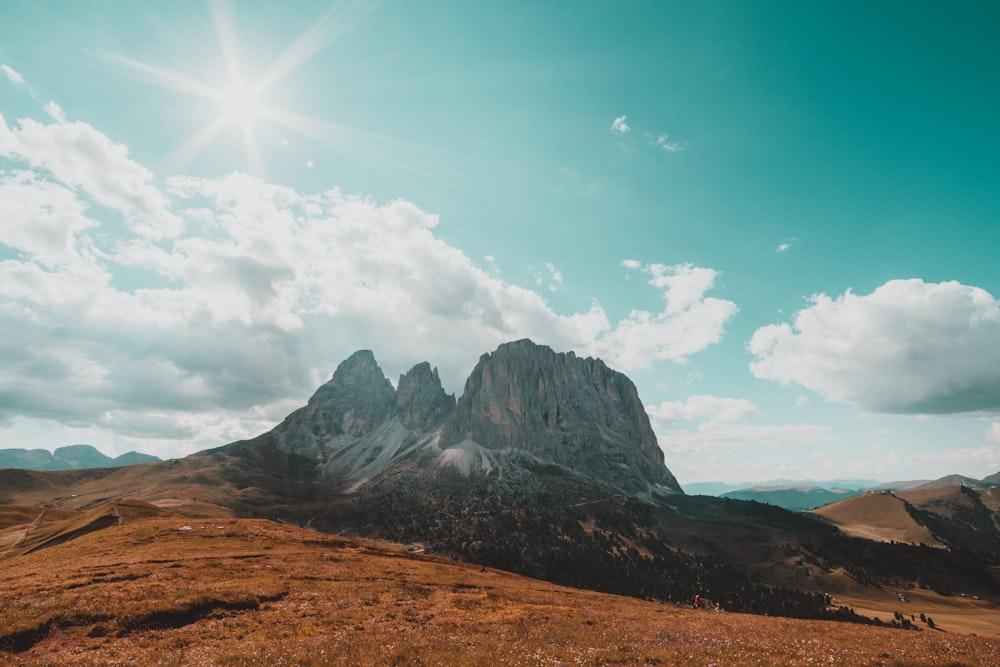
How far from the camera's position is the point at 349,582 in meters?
50.1

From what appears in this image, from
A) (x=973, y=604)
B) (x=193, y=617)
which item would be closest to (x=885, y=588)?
(x=973, y=604)

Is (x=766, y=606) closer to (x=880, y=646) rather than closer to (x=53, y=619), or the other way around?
(x=880, y=646)

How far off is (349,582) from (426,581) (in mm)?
9693

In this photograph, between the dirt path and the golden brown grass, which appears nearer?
the golden brown grass

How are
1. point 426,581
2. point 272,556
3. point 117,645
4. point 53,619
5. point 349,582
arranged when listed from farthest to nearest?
point 272,556, point 426,581, point 349,582, point 53,619, point 117,645

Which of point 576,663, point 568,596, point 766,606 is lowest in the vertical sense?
point 766,606

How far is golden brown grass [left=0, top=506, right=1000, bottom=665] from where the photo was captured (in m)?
26.1

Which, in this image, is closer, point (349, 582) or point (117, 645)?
point (117, 645)

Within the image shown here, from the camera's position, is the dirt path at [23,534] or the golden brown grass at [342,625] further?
the dirt path at [23,534]

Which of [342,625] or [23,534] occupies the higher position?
[342,625]

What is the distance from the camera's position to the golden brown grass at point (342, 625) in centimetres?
2612

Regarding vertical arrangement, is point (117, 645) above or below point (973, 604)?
above

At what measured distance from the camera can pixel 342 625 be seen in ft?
112

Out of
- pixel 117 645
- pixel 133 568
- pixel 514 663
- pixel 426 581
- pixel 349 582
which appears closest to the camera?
pixel 514 663
